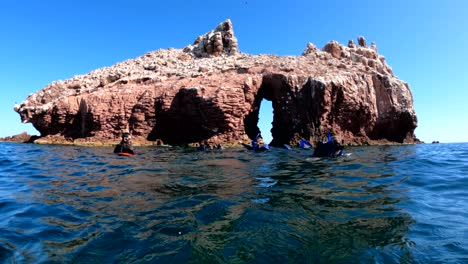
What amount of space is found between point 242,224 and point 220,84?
23.4 meters

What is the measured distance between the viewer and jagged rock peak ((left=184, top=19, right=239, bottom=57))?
3688 cm

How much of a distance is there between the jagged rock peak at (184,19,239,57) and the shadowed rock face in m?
5.70

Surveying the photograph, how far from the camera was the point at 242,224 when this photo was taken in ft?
13.7

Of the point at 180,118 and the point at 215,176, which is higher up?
the point at 180,118

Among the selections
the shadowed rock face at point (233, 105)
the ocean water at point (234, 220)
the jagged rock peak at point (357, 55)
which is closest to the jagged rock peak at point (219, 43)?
the shadowed rock face at point (233, 105)

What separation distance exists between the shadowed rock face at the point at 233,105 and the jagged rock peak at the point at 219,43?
570 centimetres

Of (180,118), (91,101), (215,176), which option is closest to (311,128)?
A: (180,118)

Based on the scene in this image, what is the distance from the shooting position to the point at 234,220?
4.36m

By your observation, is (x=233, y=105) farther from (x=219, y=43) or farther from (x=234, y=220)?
(x=234, y=220)

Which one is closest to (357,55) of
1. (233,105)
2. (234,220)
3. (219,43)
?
(219,43)

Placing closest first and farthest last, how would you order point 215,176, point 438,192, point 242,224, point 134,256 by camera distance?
point 134,256 < point 242,224 < point 438,192 < point 215,176

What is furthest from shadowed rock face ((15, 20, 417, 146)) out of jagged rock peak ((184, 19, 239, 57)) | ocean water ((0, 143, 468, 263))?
ocean water ((0, 143, 468, 263))

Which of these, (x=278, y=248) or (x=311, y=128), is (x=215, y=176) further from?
(x=311, y=128)

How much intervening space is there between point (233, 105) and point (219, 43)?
46.1 ft
